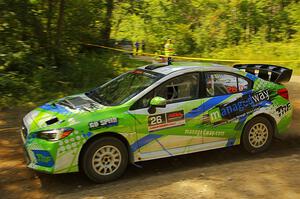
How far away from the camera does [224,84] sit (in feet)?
21.0

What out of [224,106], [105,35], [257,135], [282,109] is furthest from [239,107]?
[105,35]

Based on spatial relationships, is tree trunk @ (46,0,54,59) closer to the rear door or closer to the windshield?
the windshield

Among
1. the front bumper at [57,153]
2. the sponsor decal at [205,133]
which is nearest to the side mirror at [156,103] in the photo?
the sponsor decal at [205,133]

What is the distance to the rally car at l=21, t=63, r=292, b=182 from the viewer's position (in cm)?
525

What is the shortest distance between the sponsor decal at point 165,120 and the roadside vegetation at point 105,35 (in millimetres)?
5660

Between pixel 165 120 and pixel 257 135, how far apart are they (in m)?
1.91

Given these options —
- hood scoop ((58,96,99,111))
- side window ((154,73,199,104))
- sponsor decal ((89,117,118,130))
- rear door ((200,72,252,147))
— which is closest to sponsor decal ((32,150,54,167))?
sponsor decal ((89,117,118,130))

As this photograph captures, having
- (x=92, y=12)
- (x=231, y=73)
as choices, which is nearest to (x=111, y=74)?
(x=92, y=12)

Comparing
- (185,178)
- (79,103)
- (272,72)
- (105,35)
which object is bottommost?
(185,178)

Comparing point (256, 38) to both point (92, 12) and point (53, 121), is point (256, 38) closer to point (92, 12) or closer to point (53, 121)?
point (92, 12)

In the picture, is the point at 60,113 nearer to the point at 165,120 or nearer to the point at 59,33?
the point at 165,120

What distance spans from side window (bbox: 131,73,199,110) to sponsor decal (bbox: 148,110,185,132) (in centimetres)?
21

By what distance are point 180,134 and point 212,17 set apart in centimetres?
2255

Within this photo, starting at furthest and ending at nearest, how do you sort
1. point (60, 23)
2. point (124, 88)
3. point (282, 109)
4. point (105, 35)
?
point (105, 35) < point (60, 23) < point (282, 109) < point (124, 88)
